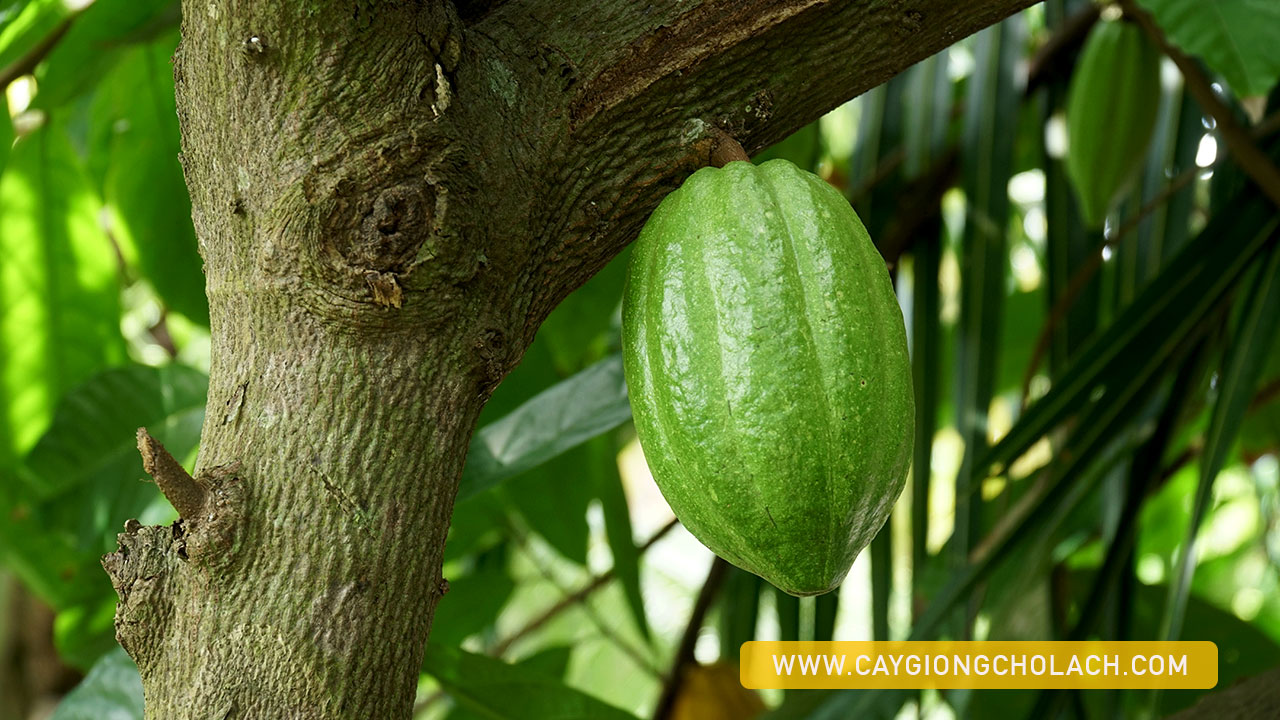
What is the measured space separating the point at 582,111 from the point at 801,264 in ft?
0.48

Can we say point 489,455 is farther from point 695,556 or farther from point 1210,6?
point 695,556

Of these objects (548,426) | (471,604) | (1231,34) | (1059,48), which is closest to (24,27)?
(548,426)

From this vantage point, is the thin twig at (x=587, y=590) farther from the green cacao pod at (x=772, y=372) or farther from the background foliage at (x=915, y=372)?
the green cacao pod at (x=772, y=372)

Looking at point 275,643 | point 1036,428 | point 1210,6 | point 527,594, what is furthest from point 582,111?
point 527,594

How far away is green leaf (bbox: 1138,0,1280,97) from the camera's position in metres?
0.75

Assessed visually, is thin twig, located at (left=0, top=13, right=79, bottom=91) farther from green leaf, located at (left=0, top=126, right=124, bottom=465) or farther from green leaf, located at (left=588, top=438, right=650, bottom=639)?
green leaf, located at (left=588, top=438, right=650, bottom=639)

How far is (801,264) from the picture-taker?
0.53m

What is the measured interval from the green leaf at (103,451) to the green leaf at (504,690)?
1.15 ft

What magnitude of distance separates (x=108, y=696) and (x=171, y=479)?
433 mm

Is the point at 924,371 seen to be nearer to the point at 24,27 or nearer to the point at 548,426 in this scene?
the point at 548,426

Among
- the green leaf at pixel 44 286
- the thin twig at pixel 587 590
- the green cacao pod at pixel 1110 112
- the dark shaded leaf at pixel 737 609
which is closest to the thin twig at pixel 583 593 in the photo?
the thin twig at pixel 587 590

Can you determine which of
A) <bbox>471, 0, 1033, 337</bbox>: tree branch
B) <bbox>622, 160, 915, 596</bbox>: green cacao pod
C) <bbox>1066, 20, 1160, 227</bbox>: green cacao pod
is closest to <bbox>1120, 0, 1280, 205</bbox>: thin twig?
<bbox>1066, 20, 1160, 227</bbox>: green cacao pod

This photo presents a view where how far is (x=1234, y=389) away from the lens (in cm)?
95

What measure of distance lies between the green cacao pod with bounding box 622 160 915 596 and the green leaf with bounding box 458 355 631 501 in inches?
9.8
